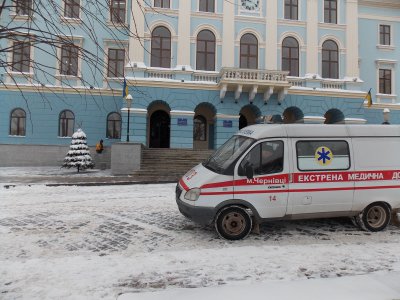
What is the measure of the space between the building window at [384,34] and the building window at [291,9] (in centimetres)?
883

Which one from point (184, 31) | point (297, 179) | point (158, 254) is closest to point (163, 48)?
point (184, 31)

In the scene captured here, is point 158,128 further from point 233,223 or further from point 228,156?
point 233,223

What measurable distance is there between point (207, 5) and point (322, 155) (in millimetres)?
21072

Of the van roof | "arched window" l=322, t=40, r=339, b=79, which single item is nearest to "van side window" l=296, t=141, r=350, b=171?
the van roof

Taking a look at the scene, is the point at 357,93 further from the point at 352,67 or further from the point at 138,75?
the point at 138,75

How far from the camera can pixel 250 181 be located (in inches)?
258

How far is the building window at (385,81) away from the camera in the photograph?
93.9 feet

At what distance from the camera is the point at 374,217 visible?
7.25 m

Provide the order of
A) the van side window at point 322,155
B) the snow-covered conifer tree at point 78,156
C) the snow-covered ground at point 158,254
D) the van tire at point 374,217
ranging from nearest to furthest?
the snow-covered ground at point 158,254
the van side window at point 322,155
the van tire at point 374,217
the snow-covered conifer tree at point 78,156

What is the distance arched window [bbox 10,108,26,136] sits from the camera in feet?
79.4

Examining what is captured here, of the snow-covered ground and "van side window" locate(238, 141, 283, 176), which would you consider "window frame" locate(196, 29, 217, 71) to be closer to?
the snow-covered ground

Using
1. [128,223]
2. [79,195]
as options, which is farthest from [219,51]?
[128,223]

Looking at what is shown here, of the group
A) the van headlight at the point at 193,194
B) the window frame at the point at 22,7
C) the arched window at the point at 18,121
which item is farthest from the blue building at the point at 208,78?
the window frame at the point at 22,7

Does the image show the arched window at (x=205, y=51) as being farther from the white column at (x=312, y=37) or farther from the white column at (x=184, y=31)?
the white column at (x=312, y=37)
